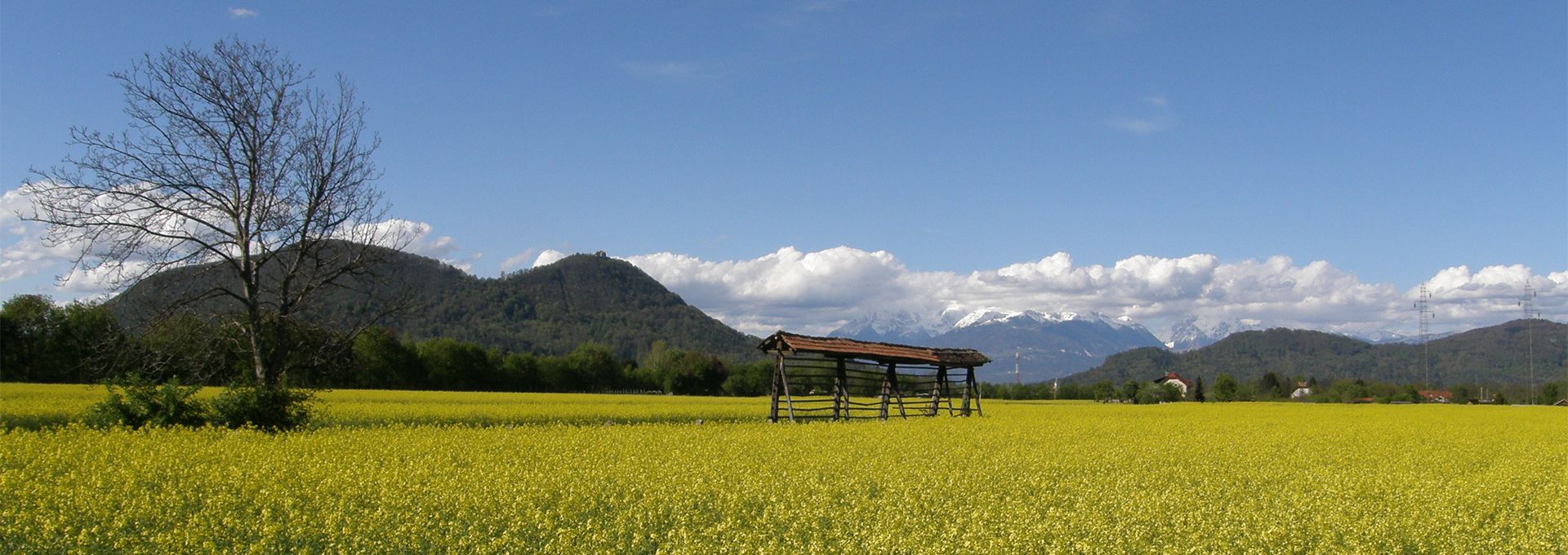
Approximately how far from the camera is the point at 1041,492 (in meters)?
11.7

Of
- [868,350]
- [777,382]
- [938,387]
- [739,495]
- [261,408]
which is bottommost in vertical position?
[739,495]

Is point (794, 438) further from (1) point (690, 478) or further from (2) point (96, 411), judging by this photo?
(2) point (96, 411)

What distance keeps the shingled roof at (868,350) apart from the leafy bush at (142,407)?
13.6 meters

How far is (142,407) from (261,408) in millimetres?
2011

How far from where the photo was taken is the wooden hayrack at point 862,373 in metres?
27.0

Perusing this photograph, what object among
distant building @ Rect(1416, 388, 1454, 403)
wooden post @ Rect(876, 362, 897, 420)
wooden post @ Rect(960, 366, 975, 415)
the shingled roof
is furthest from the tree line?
distant building @ Rect(1416, 388, 1454, 403)

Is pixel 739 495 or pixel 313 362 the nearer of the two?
pixel 739 495

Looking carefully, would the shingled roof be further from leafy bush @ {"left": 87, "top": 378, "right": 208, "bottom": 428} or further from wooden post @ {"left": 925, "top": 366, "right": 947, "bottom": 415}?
leafy bush @ {"left": 87, "top": 378, "right": 208, "bottom": 428}

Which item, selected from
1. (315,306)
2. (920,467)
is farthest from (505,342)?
(920,467)

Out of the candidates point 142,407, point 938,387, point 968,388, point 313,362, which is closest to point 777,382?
point 938,387

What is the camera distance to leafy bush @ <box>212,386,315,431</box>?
747 inches

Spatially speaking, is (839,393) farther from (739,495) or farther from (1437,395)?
(1437,395)

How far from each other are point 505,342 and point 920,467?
568 ft

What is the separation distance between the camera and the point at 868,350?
95.6 feet
